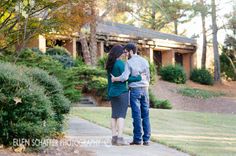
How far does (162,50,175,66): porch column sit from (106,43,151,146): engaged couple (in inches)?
1078

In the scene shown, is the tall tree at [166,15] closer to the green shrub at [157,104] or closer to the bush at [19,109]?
the green shrub at [157,104]

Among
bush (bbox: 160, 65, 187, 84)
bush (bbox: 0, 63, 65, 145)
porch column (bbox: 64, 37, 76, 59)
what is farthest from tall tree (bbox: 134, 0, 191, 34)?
bush (bbox: 0, 63, 65, 145)

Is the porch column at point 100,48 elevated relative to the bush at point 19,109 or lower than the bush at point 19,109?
elevated

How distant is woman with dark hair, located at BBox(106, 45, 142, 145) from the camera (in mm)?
7957

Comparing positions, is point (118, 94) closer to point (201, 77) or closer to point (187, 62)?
point (201, 77)

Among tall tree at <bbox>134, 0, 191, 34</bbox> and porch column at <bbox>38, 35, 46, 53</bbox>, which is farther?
tall tree at <bbox>134, 0, 191, 34</bbox>

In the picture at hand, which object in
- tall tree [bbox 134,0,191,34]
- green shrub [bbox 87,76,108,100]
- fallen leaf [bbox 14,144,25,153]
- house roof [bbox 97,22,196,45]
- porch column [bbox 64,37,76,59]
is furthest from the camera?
tall tree [bbox 134,0,191,34]

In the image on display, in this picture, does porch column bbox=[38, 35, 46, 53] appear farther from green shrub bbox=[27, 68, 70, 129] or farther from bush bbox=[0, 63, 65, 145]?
bush bbox=[0, 63, 65, 145]

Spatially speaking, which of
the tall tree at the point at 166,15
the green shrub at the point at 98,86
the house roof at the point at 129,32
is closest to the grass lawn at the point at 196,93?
the house roof at the point at 129,32

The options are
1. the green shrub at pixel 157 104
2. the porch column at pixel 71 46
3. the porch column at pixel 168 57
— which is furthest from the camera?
the porch column at pixel 168 57

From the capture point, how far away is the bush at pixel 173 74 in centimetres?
3303

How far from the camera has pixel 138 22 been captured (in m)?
46.4

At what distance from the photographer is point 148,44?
3325cm

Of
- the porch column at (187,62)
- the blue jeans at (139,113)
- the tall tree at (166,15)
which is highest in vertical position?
the tall tree at (166,15)
